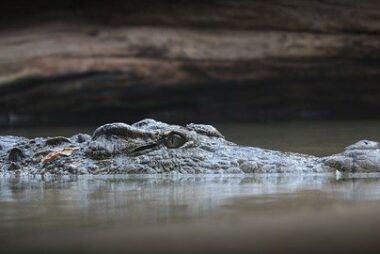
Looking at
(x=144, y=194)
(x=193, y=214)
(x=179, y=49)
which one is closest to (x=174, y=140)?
(x=144, y=194)

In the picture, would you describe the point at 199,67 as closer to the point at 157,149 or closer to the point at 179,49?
the point at 179,49

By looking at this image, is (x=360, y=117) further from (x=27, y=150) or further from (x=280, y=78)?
(x=27, y=150)

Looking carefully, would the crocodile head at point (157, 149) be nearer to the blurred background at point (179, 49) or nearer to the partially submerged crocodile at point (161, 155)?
the partially submerged crocodile at point (161, 155)

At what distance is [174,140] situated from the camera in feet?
12.5

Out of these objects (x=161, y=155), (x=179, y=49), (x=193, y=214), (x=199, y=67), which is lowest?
(x=193, y=214)

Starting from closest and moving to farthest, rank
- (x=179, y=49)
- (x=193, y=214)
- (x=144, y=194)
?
(x=193, y=214)
(x=144, y=194)
(x=179, y=49)

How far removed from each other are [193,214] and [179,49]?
5116 mm

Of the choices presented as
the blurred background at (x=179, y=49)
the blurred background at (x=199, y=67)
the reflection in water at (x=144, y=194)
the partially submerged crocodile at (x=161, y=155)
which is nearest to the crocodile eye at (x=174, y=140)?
the partially submerged crocodile at (x=161, y=155)

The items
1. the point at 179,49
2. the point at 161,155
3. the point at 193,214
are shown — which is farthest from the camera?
the point at 179,49

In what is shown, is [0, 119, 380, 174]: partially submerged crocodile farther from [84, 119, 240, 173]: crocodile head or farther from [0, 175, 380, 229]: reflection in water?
[0, 175, 380, 229]: reflection in water

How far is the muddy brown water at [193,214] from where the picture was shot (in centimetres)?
161

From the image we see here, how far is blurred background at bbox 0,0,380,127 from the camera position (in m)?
6.98

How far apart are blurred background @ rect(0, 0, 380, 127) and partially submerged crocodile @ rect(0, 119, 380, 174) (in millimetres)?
3048

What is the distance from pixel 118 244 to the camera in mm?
1628
